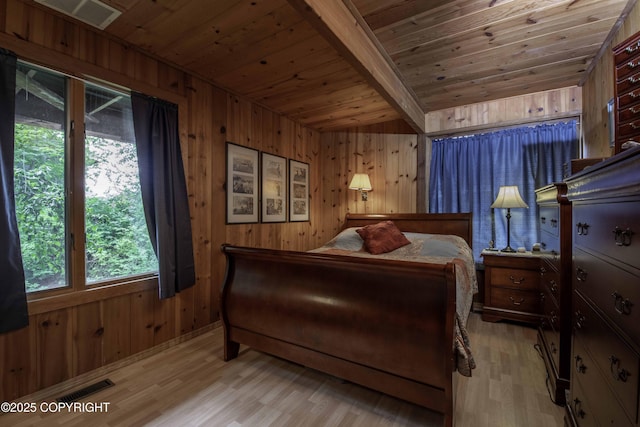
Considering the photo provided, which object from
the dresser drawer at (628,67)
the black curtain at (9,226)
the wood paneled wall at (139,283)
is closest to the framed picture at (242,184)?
the wood paneled wall at (139,283)

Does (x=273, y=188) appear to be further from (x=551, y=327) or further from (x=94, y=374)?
(x=551, y=327)

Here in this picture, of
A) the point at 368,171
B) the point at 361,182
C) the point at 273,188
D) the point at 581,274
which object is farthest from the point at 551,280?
the point at 273,188

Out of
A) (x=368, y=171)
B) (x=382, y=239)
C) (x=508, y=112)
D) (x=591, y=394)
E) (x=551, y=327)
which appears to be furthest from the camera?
(x=368, y=171)

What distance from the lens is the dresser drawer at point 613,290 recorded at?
773 millimetres

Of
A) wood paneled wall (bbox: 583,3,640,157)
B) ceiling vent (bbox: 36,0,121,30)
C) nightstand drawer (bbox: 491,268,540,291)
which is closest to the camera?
ceiling vent (bbox: 36,0,121,30)

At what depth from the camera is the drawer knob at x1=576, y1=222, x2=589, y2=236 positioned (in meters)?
1.17

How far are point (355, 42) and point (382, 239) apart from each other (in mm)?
1992

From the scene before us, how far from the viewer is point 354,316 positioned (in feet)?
5.57

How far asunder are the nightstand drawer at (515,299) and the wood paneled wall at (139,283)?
260 cm

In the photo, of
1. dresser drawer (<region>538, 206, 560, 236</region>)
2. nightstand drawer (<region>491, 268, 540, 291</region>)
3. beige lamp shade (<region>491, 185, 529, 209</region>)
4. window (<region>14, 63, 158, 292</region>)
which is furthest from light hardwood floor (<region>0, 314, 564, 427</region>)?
beige lamp shade (<region>491, 185, 529, 209</region>)

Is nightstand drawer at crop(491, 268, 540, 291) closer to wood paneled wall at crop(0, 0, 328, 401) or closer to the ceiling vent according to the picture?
wood paneled wall at crop(0, 0, 328, 401)

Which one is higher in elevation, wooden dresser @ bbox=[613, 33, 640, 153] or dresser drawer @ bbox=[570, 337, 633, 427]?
wooden dresser @ bbox=[613, 33, 640, 153]

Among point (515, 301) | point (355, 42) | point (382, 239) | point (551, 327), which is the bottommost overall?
point (515, 301)

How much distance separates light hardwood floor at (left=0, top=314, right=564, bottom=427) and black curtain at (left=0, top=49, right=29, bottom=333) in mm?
600
